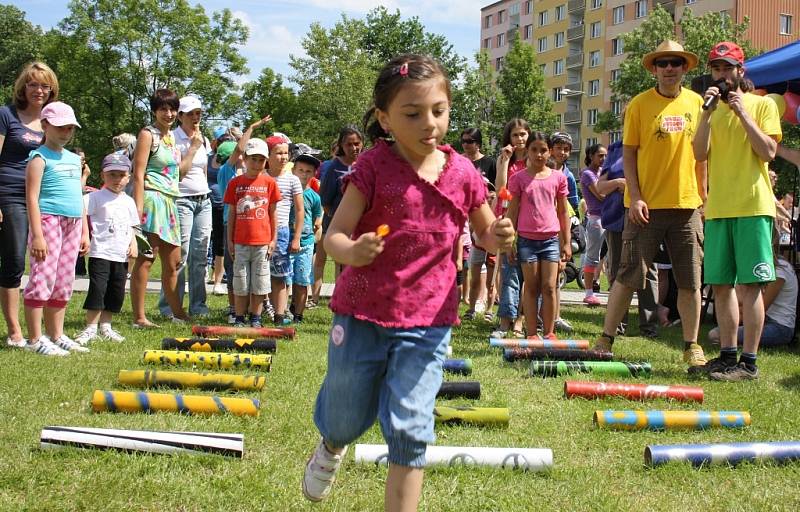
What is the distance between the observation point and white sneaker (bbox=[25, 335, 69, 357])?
657 cm

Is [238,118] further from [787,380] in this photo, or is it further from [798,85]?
[787,380]

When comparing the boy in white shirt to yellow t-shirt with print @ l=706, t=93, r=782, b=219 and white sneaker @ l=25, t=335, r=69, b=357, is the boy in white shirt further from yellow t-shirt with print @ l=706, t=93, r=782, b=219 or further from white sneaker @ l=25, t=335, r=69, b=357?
yellow t-shirt with print @ l=706, t=93, r=782, b=219

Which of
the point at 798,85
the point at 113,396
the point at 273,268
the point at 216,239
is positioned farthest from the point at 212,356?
the point at 798,85

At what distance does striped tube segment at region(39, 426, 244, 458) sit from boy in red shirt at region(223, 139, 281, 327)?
15.1 ft

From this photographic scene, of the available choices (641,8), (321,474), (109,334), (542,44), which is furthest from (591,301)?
(542,44)

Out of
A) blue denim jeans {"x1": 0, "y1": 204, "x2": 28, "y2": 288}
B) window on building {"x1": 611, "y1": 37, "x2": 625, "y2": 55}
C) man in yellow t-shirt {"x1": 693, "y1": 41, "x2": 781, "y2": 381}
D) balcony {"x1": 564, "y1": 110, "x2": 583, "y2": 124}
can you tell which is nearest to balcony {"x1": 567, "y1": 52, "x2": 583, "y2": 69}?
balcony {"x1": 564, "y1": 110, "x2": 583, "y2": 124}

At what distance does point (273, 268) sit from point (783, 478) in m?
6.19

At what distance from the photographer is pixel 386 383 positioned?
3.11 metres

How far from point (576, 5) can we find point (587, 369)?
75.2 m

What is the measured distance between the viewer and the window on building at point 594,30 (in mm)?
73062

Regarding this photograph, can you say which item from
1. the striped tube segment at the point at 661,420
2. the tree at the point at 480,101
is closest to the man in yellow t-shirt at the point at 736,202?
the striped tube segment at the point at 661,420

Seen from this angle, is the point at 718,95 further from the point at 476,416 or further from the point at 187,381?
the point at 187,381

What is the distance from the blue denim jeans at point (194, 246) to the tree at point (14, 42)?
65641mm

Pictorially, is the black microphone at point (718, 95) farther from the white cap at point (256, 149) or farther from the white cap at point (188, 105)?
the white cap at point (188, 105)
